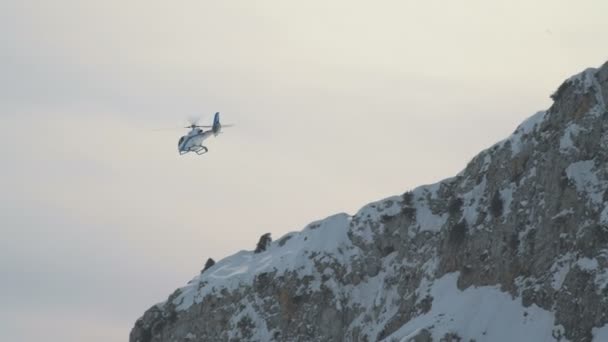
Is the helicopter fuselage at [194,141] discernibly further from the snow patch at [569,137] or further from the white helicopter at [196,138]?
the snow patch at [569,137]

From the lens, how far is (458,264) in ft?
436

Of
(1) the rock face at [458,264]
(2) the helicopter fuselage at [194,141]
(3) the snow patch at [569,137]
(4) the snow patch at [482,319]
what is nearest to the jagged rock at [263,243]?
(1) the rock face at [458,264]

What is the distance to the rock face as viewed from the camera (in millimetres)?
118625

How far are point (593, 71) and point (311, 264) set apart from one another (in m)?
42.0

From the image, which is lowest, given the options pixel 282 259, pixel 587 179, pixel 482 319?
pixel 482 319

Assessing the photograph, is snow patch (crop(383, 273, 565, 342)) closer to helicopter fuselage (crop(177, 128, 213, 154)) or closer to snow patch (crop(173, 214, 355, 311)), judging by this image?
snow patch (crop(173, 214, 355, 311))

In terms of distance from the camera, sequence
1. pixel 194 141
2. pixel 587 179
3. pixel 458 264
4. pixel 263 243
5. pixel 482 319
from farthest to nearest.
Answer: pixel 263 243 → pixel 194 141 → pixel 458 264 → pixel 587 179 → pixel 482 319

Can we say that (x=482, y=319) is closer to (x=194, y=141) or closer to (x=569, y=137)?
(x=569, y=137)

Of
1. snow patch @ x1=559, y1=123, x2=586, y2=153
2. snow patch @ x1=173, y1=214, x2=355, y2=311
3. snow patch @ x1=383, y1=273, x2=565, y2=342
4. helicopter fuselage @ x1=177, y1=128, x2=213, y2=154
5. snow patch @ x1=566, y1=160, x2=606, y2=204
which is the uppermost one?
helicopter fuselage @ x1=177, y1=128, x2=213, y2=154

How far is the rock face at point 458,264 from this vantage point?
118625 mm

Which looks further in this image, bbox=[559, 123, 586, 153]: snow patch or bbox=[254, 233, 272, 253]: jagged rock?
bbox=[254, 233, 272, 253]: jagged rock

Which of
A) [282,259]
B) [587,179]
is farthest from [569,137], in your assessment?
[282,259]

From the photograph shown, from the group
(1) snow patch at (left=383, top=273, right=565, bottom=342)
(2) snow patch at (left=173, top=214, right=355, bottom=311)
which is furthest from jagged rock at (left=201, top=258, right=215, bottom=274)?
(1) snow patch at (left=383, top=273, right=565, bottom=342)

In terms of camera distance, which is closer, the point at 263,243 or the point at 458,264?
the point at 458,264
